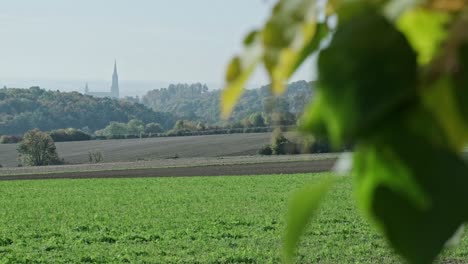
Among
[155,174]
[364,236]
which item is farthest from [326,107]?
[155,174]

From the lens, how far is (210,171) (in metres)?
46.1

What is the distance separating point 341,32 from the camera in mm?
287

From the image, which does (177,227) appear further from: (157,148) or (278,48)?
(157,148)

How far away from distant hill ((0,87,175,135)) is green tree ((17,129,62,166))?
27.9 metres

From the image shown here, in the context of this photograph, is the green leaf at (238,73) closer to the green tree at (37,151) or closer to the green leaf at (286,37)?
the green leaf at (286,37)

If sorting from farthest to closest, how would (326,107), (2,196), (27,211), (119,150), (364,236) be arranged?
(119,150) < (2,196) < (27,211) < (364,236) < (326,107)

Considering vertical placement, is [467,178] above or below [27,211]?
above

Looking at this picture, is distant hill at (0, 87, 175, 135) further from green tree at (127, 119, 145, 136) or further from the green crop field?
the green crop field

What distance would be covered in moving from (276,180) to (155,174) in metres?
11.8

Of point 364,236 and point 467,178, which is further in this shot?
point 364,236

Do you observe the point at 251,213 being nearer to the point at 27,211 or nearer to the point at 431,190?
the point at 27,211

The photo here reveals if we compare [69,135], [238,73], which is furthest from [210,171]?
[238,73]

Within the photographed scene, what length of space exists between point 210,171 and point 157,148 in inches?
972

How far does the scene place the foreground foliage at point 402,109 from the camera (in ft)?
0.88
